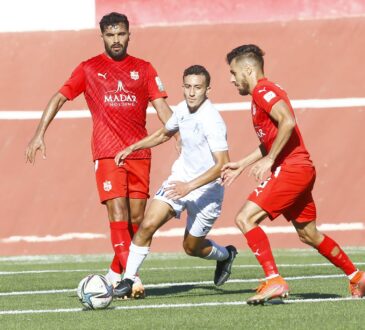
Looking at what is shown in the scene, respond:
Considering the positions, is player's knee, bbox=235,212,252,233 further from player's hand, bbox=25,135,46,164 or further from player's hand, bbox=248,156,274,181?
player's hand, bbox=25,135,46,164

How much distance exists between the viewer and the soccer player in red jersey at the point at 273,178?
31.7 ft

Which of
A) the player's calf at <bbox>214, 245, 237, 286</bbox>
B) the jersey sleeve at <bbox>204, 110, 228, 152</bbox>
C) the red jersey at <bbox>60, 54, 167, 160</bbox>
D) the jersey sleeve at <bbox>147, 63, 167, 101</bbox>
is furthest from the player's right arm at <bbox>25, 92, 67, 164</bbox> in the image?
the player's calf at <bbox>214, 245, 237, 286</bbox>

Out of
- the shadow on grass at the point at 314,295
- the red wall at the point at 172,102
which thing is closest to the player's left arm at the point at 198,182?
the shadow on grass at the point at 314,295

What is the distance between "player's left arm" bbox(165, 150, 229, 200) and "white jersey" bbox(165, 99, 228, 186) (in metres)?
0.22

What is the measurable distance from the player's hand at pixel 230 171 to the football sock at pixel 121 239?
2.05 metres

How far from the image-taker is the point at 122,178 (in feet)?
39.1

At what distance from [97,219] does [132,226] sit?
6.55 m

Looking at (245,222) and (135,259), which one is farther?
(135,259)

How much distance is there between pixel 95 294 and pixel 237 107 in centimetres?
957

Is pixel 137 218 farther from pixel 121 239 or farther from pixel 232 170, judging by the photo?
pixel 232 170

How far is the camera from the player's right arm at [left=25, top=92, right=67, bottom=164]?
38.4 ft

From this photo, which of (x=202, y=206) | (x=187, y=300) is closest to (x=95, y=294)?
(x=187, y=300)

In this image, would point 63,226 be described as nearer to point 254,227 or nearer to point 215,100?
point 215,100

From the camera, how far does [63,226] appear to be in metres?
18.7
